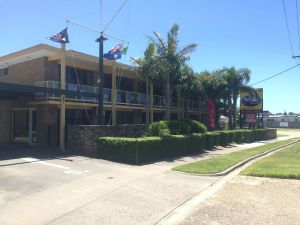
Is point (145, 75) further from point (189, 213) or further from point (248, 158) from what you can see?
point (189, 213)

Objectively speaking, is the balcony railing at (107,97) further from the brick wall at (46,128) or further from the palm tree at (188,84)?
the palm tree at (188,84)

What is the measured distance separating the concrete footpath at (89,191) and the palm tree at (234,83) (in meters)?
23.3

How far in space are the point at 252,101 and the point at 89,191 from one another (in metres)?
36.8

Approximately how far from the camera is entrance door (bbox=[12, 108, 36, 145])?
22.7m

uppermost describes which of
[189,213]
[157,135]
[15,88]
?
[15,88]

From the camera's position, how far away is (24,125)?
23.4 m

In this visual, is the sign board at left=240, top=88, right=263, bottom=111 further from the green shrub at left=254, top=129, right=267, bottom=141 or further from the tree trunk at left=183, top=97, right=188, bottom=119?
the tree trunk at left=183, top=97, right=188, bottom=119

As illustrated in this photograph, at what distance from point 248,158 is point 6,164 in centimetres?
1273

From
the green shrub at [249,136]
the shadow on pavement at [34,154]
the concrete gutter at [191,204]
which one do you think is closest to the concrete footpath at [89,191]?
the concrete gutter at [191,204]

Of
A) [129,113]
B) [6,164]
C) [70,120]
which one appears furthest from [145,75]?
[6,164]

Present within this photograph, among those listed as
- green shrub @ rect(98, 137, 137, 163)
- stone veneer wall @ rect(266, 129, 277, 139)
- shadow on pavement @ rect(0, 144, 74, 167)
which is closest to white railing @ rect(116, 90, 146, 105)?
shadow on pavement @ rect(0, 144, 74, 167)

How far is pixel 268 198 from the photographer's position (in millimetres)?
9805

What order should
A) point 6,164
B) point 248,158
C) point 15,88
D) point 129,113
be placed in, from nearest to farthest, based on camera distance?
point 6,164
point 15,88
point 248,158
point 129,113

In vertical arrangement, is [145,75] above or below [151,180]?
above
